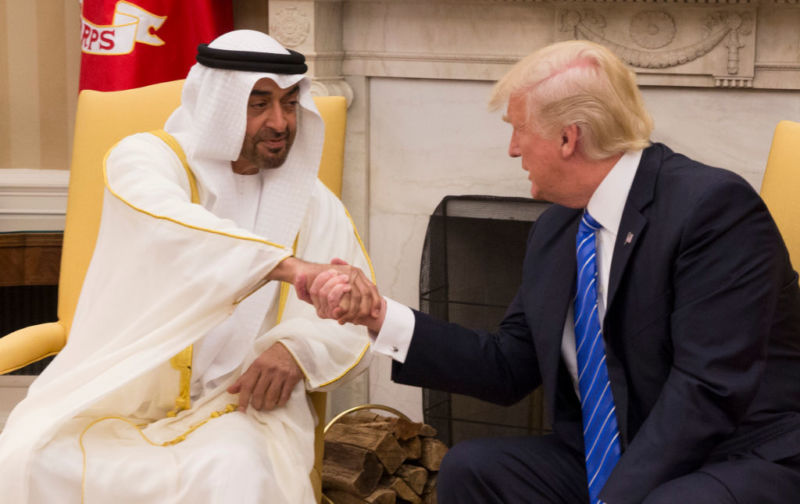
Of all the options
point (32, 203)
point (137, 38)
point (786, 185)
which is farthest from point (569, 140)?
point (32, 203)

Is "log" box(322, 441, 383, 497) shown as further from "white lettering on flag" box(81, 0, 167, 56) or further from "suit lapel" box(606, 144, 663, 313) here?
"white lettering on flag" box(81, 0, 167, 56)

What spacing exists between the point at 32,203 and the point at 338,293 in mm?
2575

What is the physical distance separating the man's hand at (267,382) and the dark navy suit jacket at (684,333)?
30 centimetres

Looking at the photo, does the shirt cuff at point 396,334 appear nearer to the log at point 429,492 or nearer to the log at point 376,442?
the log at point 376,442

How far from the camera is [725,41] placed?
3.40 metres

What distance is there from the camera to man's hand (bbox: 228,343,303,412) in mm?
2453

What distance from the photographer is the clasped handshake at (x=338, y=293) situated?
2.25 metres

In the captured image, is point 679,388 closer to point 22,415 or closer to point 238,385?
point 238,385

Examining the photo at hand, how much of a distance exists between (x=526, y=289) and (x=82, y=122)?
1506 millimetres

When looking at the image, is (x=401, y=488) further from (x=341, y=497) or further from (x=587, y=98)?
(x=587, y=98)

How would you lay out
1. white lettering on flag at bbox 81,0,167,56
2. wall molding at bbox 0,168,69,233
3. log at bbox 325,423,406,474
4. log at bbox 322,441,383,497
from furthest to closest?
wall molding at bbox 0,168,69,233 → white lettering on flag at bbox 81,0,167,56 → log at bbox 325,423,406,474 → log at bbox 322,441,383,497

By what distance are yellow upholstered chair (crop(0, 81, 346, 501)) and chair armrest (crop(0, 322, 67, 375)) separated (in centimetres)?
4

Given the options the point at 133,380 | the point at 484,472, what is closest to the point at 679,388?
the point at 484,472

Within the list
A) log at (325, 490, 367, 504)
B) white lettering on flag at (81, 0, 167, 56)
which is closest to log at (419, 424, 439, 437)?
log at (325, 490, 367, 504)
